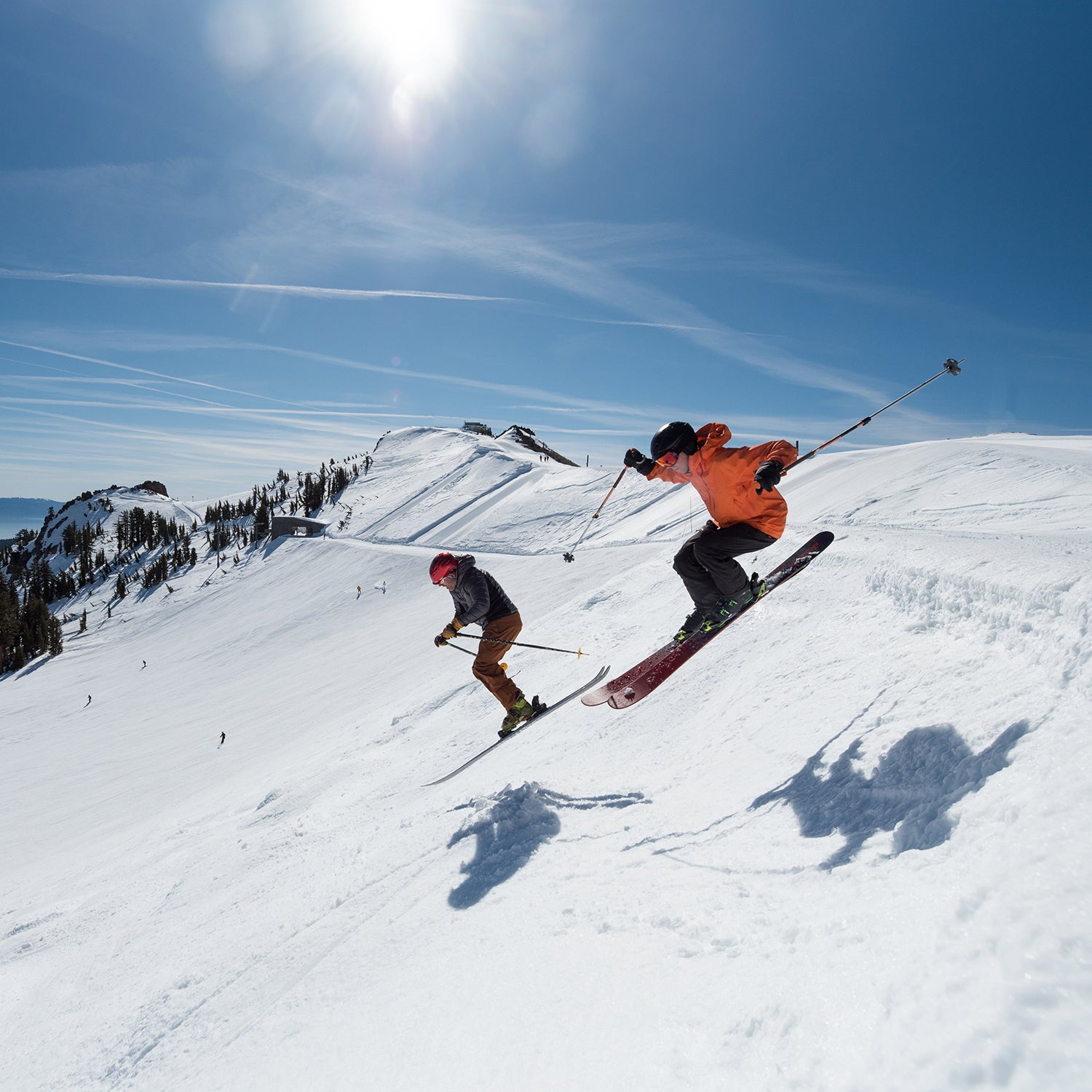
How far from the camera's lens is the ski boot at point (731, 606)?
621cm

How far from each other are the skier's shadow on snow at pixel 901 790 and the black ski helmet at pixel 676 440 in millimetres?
3035

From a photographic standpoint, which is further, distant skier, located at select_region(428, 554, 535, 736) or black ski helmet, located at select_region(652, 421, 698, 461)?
distant skier, located at select_region(428, 554, 535, 736)

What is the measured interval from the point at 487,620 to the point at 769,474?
142 inches

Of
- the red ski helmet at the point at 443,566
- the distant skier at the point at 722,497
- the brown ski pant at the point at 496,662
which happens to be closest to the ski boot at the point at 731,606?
the distant skier at the point at 722,497

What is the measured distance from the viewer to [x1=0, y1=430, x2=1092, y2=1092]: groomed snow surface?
6.53ft

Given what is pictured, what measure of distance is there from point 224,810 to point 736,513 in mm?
9336

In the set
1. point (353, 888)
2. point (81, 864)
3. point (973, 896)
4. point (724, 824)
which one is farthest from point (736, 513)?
point (81, 864)

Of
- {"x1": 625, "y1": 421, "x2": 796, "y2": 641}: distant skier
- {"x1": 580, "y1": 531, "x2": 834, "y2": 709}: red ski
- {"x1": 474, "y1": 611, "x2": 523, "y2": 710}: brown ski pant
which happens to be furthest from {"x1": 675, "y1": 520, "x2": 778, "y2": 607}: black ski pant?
{"x1": 474, "y1": 611, "x2": 523, "y2": 710}: brown ski pant

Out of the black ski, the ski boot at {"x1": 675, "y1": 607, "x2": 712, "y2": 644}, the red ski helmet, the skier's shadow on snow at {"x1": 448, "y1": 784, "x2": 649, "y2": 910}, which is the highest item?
the red ski helmet

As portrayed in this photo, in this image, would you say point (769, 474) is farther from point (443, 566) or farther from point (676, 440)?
point (443, 566)

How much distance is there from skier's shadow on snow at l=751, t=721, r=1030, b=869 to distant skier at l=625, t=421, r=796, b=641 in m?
2.42

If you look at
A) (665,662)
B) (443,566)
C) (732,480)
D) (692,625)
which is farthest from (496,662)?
(732,480)

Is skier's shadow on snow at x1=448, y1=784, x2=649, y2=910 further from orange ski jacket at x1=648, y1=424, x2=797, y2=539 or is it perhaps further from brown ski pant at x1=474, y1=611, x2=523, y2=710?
orange ski jacket at x1=648, y1=424, x2=797, y2=539

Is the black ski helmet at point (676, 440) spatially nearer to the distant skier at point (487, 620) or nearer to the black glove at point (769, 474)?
the black glove at point (769, 474)
